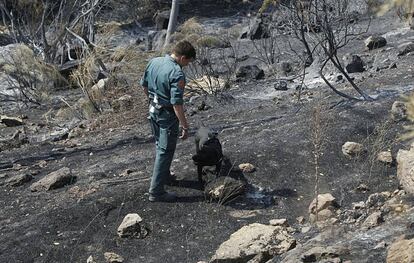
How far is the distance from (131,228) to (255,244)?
114 cm

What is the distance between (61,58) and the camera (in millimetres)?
14828

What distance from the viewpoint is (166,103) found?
19.0 ft

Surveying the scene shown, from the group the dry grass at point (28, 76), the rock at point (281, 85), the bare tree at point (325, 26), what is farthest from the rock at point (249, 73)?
the dry grass at point (28, 76)

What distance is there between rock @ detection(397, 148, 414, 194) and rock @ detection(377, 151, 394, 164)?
22cm

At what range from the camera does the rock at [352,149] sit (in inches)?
260

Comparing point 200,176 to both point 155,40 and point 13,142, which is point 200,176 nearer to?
point 13,142

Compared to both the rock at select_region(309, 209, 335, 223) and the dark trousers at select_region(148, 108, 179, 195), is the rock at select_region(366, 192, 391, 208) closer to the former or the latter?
the rock at select_region(309, 209, 335, 223)

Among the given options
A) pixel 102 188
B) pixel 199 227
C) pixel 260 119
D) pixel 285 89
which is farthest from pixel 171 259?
pixel 285 89

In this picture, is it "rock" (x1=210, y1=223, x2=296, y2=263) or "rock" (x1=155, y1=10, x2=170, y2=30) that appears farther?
"rock" (x1=155, y1=10, x2=170, y2=30)

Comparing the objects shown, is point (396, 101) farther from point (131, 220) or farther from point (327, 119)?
point (131, 220)

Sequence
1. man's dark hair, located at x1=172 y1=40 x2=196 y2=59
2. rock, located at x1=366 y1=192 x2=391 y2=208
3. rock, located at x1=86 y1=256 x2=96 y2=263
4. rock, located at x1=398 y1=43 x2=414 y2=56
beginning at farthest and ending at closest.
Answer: rock, located at x1=398 y1=43 x2=414 y2=56
man's dark hair, located at x1=172 y1=40 x2=196 y2=59
rock, located at x1=366 y1=192 x2=391 y2=208
rock, located at x1=86 y1=256 x2=96 y2=263

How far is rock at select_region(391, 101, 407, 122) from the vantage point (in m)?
7.27

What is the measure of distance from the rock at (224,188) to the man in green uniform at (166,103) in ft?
1.13

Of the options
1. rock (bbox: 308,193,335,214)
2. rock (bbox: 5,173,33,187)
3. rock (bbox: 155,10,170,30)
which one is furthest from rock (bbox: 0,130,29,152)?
rock (bbox: 155,10,170,30)
